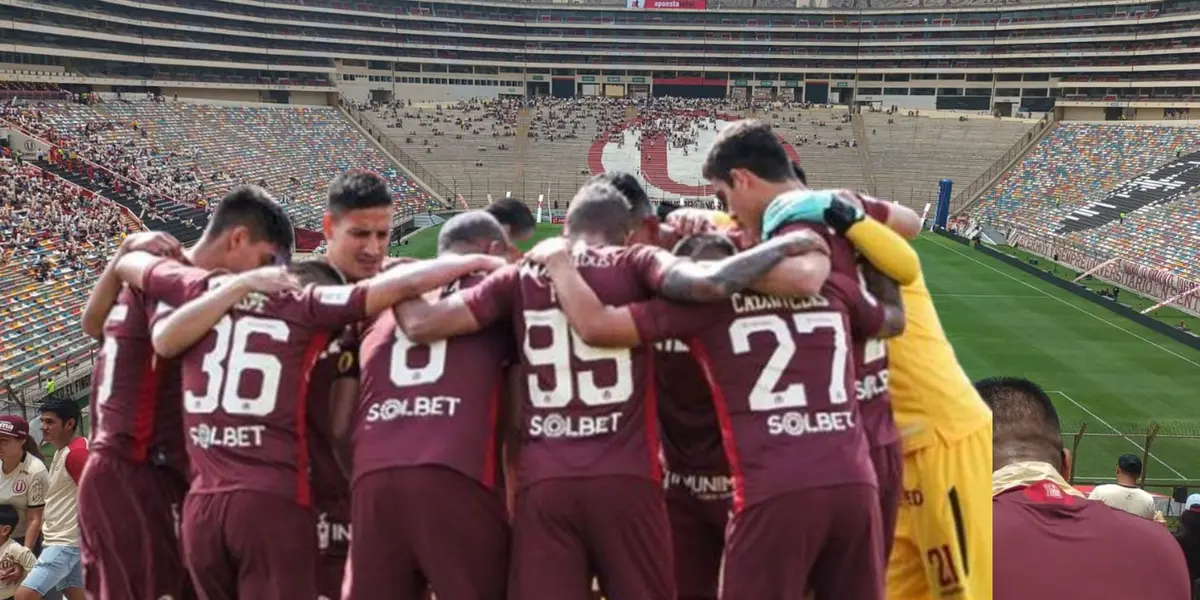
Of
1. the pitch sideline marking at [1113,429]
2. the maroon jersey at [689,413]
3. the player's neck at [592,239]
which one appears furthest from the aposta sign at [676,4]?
the maroon jersey at [689,413]

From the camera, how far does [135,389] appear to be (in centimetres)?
443

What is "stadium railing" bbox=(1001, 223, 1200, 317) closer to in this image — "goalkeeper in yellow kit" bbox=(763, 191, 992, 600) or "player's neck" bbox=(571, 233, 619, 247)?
"goalkeeper in yellow kit" bbox=(763, 191, 992, 600)

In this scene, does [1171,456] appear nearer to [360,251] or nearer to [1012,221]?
[360,251]

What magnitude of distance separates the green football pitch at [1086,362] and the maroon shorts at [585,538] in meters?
14.5

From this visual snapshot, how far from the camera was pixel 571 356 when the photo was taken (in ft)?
12.1

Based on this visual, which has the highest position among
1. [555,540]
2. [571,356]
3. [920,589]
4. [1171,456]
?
[571,356]

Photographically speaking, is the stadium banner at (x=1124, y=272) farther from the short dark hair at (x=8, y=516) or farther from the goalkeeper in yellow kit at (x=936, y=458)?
the short dark hair at (x=8, y=516)

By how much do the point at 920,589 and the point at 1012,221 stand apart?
50.7m

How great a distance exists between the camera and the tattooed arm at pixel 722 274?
11.6 feet

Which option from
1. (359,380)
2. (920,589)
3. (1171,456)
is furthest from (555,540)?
(1171,456)

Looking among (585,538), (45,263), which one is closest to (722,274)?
(585,538)

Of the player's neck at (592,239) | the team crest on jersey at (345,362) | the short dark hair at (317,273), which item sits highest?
the player's neck at (592,239)

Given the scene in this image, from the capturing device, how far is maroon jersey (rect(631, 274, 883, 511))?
359 centimetres

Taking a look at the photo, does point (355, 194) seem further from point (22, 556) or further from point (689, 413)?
point (22, 556)
